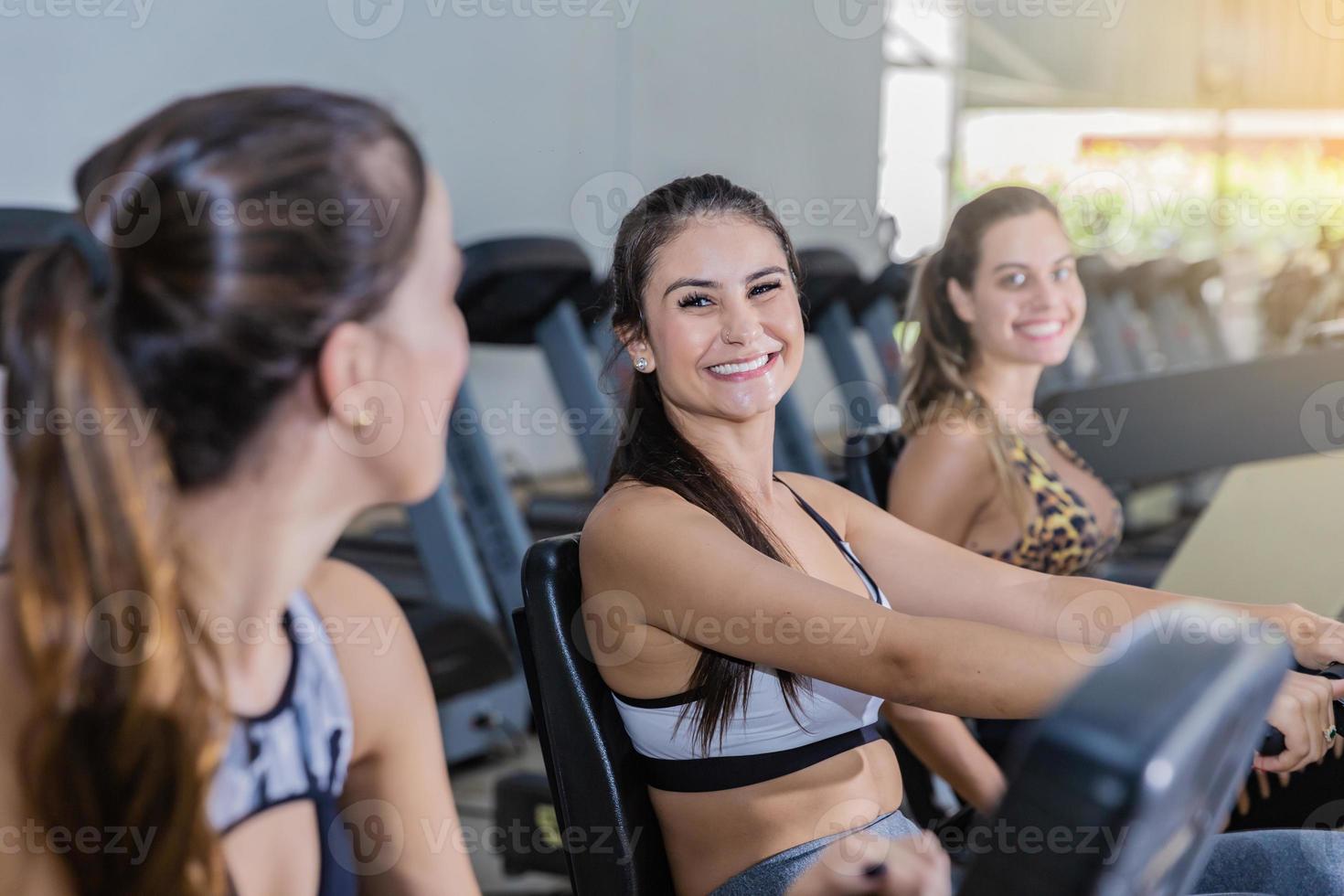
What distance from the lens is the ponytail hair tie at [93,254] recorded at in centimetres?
70

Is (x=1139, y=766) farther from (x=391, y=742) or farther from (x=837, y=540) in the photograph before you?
(x=837, y=540)

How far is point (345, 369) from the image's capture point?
0.76 metres

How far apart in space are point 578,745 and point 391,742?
1.26ft

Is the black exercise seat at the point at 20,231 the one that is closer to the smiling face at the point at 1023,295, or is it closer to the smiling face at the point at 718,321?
the smiling face at the point at 718,321

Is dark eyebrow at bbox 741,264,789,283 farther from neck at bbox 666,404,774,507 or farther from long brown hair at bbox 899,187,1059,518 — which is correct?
long brown hair at bbox 899,187,1059,518

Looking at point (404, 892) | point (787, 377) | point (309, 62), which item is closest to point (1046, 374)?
point (309, 62)

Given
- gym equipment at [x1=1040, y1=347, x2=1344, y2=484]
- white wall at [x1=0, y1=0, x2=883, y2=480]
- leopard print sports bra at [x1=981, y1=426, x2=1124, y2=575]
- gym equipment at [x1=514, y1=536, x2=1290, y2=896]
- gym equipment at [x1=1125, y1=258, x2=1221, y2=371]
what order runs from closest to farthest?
gym equipment at [x1=514, y1=536, x2=1290, y2=896] → leopard print sports bra at [x1=981, y1=426, x2=1124, y2=575] → gym equipment at [x1=1040, y1=347, x2=1344, y2=484] → white wall at [x1=0, y1=0, x2=883, y2=480] → gym equipment at [x1=1125, y1=258, x2=1221, y2=371]

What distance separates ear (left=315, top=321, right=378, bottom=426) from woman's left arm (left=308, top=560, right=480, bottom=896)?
0.18m

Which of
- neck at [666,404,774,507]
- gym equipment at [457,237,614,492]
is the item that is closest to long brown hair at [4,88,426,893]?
neck at [666,404,774,507]

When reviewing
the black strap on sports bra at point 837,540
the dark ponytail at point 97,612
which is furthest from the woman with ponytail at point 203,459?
the black strap on sports bra at point 837,540

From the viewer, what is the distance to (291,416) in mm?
753

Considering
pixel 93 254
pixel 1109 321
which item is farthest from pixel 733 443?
pixel 1109 321

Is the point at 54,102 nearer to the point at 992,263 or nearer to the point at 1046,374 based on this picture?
the point at 992,263

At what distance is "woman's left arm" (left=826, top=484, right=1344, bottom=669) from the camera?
Result: 4.62 ft
